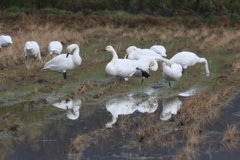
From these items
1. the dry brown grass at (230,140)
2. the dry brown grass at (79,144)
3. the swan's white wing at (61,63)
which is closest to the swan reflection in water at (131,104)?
the dry brown grass at (79,144)

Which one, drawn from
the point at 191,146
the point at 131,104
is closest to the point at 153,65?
the point at 131,104

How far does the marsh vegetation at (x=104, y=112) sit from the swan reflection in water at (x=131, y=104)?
113mm

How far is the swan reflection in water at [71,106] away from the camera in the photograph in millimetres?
8707

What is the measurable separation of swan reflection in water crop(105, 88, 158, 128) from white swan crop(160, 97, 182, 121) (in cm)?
22

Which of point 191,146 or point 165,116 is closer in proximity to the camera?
point 191,146

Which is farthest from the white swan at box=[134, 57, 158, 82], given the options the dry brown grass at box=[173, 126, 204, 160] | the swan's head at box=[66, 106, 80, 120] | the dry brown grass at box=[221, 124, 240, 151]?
the dry brown grass at box=[221, 124, 240, 151]

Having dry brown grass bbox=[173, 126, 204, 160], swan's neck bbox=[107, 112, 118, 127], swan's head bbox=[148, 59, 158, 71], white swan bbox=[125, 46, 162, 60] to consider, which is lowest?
swan's neck bbox=[107, 112, 118, 127]

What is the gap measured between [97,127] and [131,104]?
198 centimetres

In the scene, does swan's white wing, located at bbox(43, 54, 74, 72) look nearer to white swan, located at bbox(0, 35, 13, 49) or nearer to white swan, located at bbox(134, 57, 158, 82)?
white swan, located at bbox(134, 57, 158, 82)

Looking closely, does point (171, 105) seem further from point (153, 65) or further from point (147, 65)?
point (153, 65)

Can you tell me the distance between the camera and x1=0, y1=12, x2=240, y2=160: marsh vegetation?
668cm

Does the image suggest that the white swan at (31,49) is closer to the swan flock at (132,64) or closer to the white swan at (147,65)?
the swan flock at (132,64)

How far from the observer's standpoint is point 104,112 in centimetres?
895

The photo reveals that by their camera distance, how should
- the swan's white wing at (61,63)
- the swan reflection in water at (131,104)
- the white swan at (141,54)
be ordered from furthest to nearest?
the white swan at (141,54), the swan's white wing at (61,63), the swan reflection in water at (131,104)
